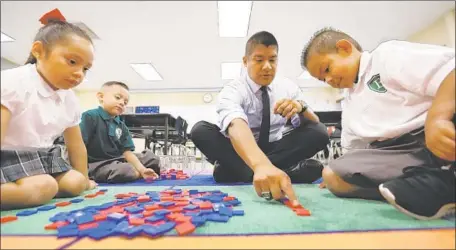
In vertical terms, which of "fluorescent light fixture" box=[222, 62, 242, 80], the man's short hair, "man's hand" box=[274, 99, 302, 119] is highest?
"fluorescent light fixture" box=[222, 62, 242, 80]

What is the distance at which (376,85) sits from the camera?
3.05ft

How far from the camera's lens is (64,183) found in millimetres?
1107

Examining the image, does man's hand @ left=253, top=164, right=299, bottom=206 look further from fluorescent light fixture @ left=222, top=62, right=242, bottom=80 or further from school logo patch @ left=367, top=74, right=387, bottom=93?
fluorescent light fixture @ left=222, top=62, right=242, bottom=80

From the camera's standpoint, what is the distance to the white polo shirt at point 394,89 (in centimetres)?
73

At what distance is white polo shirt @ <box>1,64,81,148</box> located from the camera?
0.81m

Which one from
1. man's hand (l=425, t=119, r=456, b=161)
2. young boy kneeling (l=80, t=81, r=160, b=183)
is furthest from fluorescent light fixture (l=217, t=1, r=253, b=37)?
man's hand (l=425, t=119, r=456, b=161)

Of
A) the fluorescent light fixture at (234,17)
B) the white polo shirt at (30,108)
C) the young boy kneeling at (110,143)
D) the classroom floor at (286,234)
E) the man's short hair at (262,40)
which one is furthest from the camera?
the fluorescent light fixture at (234,17)

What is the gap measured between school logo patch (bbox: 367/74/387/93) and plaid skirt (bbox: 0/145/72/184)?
1.20 metres

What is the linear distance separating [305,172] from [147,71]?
611 cm

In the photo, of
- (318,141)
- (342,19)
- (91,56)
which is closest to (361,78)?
(318,141)

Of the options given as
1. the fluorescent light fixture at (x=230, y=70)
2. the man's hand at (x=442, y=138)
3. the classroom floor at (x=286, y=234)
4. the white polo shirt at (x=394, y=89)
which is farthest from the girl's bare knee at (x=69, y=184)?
the fluorescent light fixture at (x=230, y=70)

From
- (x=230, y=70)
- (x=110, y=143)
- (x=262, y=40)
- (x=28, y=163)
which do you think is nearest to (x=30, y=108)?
(x=28, y=163)

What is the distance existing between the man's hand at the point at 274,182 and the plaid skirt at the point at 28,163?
0.78 meters

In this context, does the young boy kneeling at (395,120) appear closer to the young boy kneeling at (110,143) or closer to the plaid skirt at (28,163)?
the plaid skirt at (28,163)
